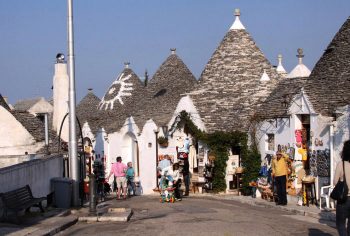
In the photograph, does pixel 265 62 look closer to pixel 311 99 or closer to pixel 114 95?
pixel 311 99

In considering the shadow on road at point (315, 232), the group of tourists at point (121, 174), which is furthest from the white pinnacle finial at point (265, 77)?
the shadow on road at point (315, 232)

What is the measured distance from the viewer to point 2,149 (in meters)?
32.2

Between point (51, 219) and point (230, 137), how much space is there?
44.5 feet

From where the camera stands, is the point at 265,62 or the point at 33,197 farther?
the point at 265,62

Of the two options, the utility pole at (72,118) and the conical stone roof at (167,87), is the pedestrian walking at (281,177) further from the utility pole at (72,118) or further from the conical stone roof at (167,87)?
the conical stone roof at (167,87)

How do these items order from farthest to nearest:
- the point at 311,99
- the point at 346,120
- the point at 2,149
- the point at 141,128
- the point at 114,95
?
the point at 114,95 → the point at 141,128 → the point at 2,149 → the point at 311,99 → the point at 346,120

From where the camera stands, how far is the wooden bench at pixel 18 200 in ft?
48.6

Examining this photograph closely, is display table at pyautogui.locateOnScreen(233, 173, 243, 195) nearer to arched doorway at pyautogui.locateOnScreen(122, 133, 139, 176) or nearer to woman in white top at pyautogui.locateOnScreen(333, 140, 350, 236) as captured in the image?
arched doorway at pyautogui.locateOnScreen(122, 133, 139, 176)

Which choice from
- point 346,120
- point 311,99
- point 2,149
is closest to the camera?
point 346,120

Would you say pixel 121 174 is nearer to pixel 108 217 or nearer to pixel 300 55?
pixel 108 217

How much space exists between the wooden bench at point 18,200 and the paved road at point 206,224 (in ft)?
4.12

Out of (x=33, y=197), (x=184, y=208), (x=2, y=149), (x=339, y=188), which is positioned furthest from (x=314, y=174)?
(x=2, y=149)

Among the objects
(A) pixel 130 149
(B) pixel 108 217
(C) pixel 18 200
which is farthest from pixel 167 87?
(C) pixel 18 200

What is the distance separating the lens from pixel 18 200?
15.5 m
